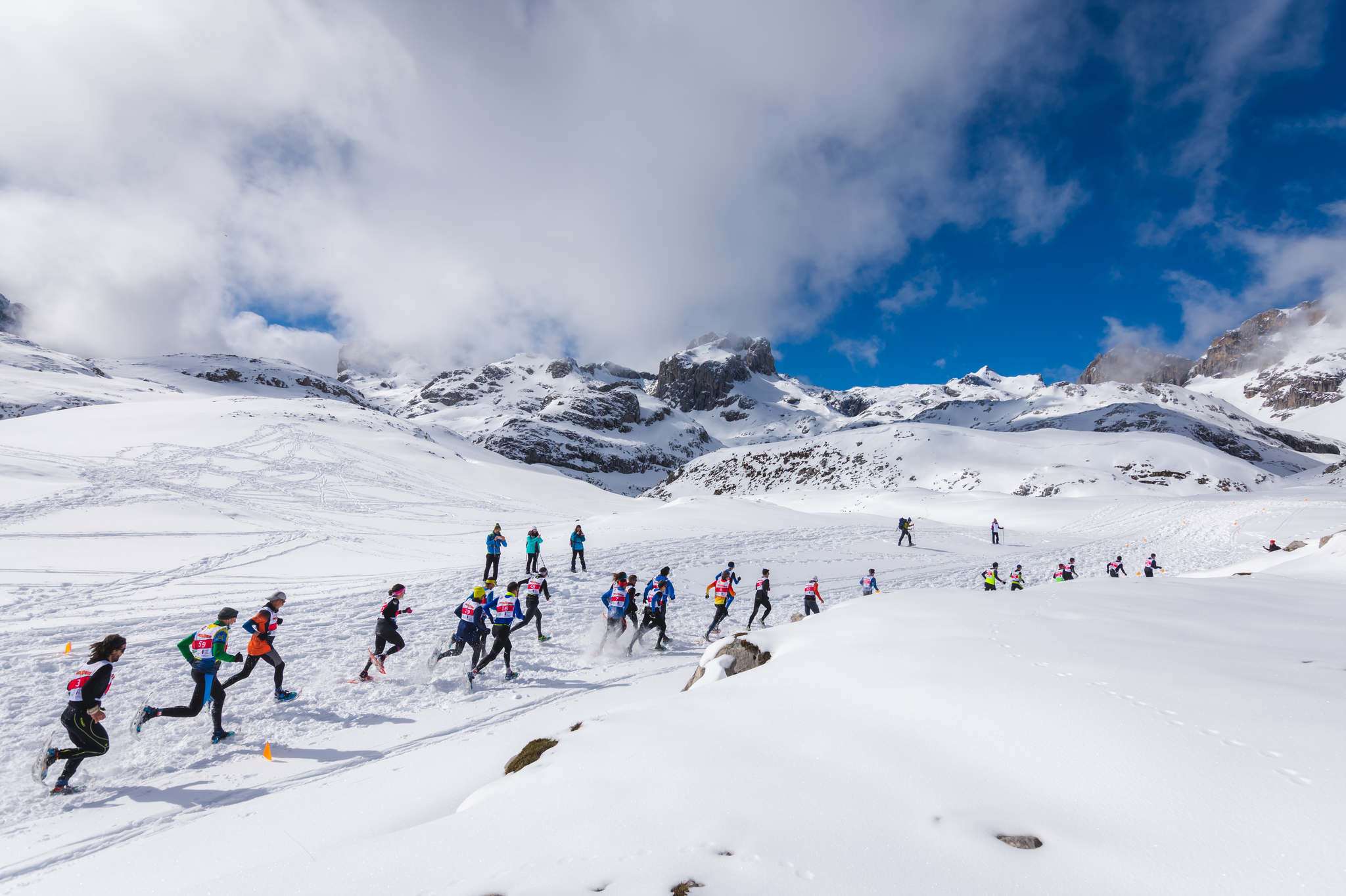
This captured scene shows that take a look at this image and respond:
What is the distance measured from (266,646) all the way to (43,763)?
2464 millimetres

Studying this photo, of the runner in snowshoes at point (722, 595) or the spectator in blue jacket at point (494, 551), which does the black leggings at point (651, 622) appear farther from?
the spectator in blue jacket at point (494, 551)

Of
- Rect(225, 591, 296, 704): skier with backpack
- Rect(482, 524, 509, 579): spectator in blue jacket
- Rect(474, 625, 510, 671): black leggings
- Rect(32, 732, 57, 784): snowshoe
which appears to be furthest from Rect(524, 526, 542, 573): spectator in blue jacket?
Rect(32, 732, 57, 784): snowshoe

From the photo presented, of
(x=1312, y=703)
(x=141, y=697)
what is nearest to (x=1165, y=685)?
(x=1312, y=703)

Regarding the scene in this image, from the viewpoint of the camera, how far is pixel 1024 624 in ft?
26.4

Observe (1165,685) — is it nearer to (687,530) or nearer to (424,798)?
(424,798)

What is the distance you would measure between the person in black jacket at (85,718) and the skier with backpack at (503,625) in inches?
181

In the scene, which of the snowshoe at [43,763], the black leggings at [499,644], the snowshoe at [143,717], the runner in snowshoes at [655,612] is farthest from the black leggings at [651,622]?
the snowshoe at [43,763]

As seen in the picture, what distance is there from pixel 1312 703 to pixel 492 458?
6139 cm

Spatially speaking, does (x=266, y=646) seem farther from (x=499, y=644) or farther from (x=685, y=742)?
(x=685, y=742)

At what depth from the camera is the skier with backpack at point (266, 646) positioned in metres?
8.23

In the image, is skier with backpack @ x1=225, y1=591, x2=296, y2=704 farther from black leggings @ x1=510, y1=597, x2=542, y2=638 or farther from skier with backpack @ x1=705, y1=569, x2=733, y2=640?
skier with backpack @ x1=705, y1=569, x2=733, y2=640

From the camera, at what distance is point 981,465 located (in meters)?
56.0

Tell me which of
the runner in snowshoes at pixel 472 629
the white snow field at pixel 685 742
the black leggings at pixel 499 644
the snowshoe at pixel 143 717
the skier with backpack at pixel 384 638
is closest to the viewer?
the white snow field at pixel 685 742

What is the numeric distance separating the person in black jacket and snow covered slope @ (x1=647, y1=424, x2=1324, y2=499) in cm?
4878
